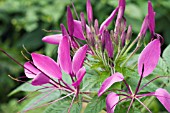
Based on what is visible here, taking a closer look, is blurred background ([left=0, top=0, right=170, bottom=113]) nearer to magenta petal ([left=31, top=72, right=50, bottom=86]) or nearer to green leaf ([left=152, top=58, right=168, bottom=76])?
green leaf ([left=152, top=58, right=168, bottom=76])

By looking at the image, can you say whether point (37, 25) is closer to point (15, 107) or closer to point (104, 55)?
point (15, 107)

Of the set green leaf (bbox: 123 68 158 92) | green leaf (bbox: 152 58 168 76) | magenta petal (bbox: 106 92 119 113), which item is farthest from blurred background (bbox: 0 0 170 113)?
magenta petal (bbox: 106 92 119 113)

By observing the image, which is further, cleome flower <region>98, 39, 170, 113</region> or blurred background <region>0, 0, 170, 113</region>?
blurred background <region>0, 0, 170, 113</region>

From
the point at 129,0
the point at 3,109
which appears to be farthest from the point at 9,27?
the point at 129,0

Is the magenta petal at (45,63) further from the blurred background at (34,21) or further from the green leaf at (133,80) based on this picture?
the blurred background at (34,21)

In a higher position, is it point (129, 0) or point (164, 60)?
point (164, 60)

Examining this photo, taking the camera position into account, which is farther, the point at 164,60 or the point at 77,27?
the point at 164,60

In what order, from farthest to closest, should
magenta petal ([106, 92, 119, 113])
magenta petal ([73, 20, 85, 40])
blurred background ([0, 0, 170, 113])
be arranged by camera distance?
blurred background ([0, 0, 170, 113]), magenta petal ([73, 20, 85, 40]), magenta petal ([106, 92, 119, 113])
